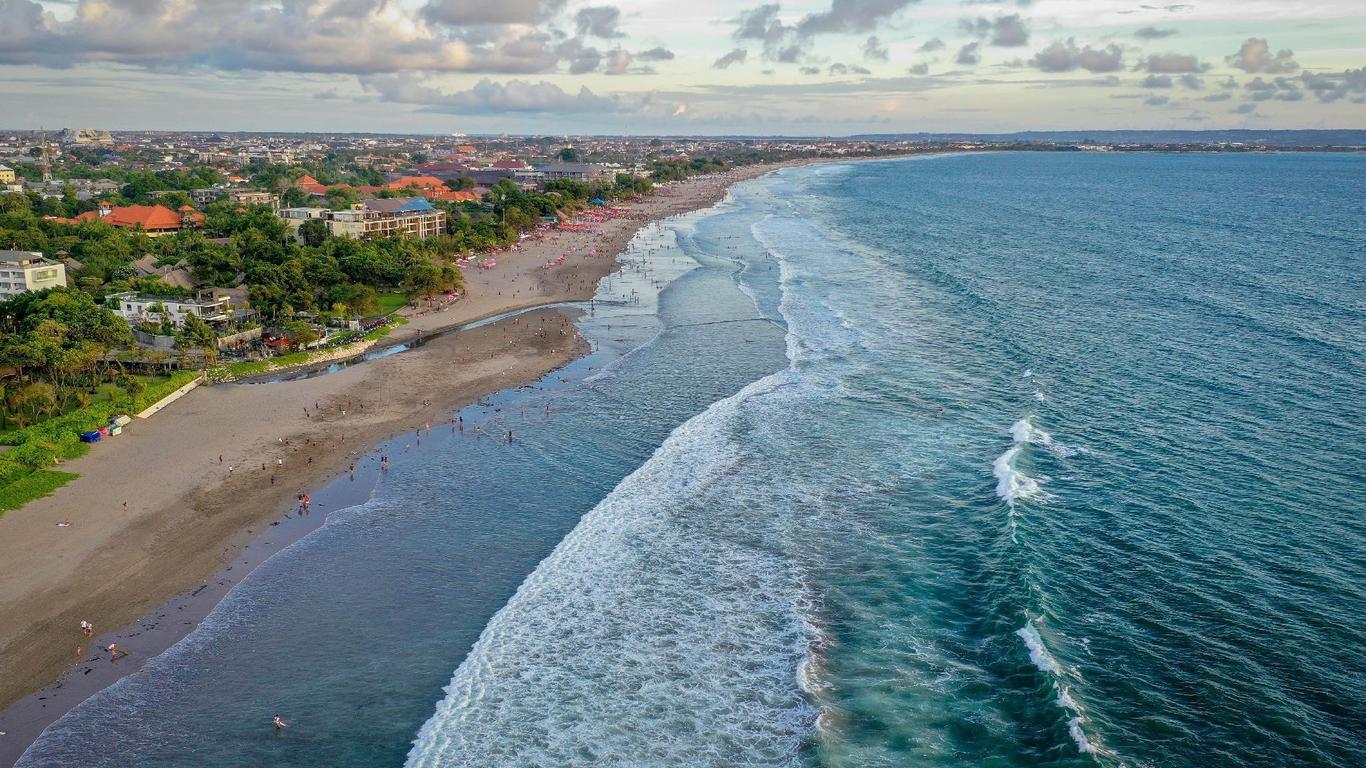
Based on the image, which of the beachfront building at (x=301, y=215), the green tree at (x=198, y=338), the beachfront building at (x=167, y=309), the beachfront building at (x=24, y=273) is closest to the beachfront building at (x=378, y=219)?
the beachfront building at (x=301, y=215)

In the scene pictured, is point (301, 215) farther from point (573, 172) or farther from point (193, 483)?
point (573, 172)

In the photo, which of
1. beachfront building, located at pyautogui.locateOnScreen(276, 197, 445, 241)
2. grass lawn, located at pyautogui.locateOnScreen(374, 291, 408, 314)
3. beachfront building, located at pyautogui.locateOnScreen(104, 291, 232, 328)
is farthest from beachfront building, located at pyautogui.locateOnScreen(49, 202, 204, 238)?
beachfront building, located at pyautogui.locateOnScreen(104, 291, 232, 328)

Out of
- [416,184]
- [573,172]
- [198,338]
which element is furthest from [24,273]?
[573,172]

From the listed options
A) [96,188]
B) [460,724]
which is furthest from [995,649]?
[96,188]

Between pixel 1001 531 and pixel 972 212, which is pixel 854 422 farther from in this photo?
pixel 972 212

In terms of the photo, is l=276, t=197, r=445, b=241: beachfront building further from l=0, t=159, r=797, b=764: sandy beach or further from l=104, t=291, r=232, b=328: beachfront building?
l=0, t=159, r=797, b=764: sandy beach

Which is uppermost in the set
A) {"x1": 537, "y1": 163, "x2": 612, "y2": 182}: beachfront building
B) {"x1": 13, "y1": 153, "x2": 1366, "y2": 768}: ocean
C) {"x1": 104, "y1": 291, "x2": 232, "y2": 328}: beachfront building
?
{"x1": 537, "y1": 163, "x2": 612, "y2": 182}: beachfront building
